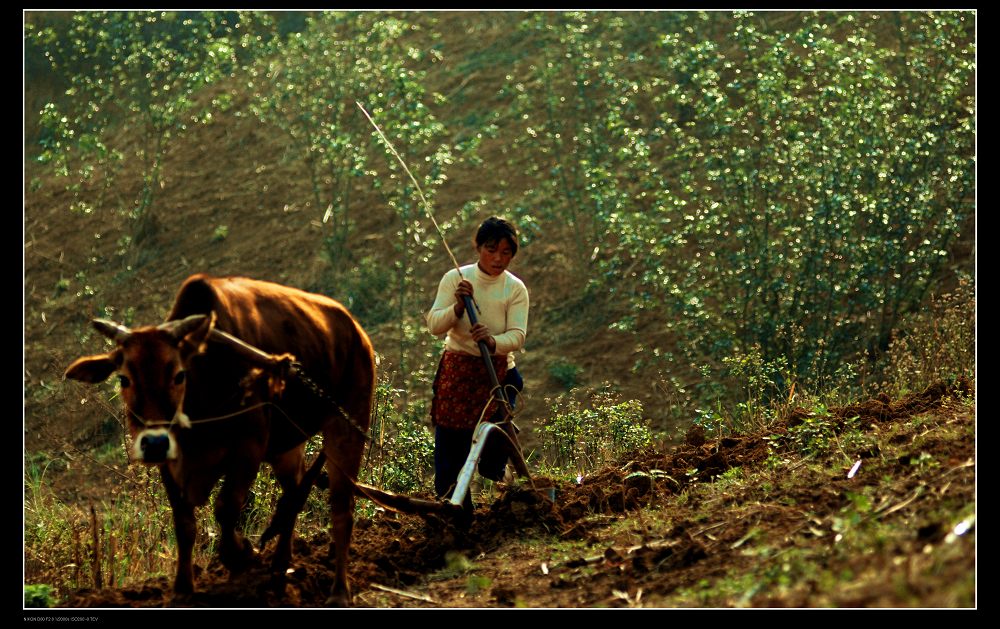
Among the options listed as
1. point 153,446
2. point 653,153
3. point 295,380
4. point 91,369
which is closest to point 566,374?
point 653,153

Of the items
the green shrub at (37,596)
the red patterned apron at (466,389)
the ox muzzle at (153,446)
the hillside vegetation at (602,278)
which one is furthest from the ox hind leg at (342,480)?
the green shrub at (37,596)

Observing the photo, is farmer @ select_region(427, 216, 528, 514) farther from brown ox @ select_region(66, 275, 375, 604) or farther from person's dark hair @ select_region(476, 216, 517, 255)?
brown ox @ select_region(66, 275, 375, 604)

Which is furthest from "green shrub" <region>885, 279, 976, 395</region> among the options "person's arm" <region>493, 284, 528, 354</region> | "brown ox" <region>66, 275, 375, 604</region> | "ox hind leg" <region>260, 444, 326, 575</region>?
"ox hind leg" <region>260, 444, 326, 575</region>

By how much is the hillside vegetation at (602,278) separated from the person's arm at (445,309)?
79 centimetres

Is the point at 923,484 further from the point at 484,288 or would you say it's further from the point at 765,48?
the point at 765,48

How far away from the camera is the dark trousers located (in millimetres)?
7125

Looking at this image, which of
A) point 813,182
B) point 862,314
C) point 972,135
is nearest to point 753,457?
point 813,182

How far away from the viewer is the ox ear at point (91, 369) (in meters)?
5.59

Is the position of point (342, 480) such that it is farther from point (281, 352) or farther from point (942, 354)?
point (942, 354)

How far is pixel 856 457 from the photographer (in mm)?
6574

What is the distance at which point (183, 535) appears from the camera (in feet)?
18.4

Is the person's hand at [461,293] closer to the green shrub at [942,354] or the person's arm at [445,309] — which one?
the person's arm at [445,309]

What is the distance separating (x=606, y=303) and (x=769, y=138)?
3747 millimetres

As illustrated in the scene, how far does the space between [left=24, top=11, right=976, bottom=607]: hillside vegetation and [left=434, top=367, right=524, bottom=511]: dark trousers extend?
11.8 inches
